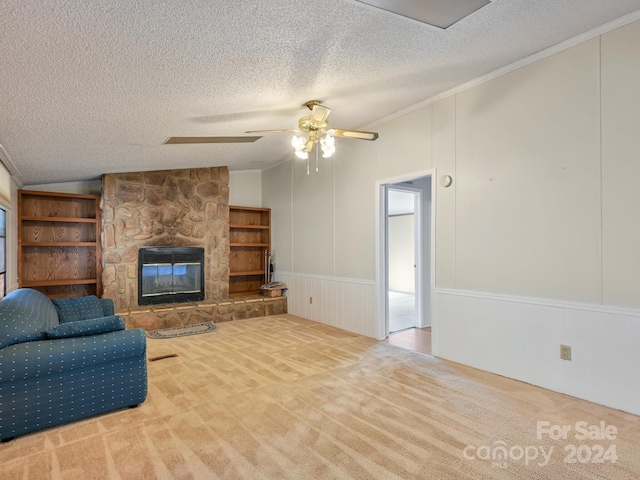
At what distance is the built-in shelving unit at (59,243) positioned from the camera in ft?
16.7

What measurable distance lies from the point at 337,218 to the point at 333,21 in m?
3.22

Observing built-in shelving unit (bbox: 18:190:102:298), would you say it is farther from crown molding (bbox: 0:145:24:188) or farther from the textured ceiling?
the textured ceiling

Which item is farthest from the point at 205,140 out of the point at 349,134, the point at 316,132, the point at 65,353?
the point at 65,353

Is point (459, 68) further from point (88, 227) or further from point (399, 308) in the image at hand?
point (88, 227)

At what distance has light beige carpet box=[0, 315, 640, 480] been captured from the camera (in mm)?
1943

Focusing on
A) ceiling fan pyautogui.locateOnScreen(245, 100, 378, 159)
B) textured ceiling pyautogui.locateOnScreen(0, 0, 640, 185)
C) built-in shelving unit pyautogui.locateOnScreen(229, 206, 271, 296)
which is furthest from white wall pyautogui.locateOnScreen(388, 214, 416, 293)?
ceiling fan pyautogui.locateOnScreen(245, 100, 378, 159)

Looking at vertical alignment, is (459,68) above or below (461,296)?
above

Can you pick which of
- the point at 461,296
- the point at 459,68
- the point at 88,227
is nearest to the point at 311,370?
the point at 461,296

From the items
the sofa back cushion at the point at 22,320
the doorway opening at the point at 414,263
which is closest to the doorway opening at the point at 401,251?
the doorway opening at the point at 414,263

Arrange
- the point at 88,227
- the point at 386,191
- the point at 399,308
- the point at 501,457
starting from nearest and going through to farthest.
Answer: the point at 501,457 < the point at 386,191 < the point at 88,227 < the point at 399,308

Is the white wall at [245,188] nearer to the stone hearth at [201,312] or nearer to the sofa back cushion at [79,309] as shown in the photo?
the stone hearth at [201,312]

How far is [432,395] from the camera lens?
285 cm

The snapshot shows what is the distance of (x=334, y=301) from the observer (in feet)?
17.2

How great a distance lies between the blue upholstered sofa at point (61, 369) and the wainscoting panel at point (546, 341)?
2.91m
